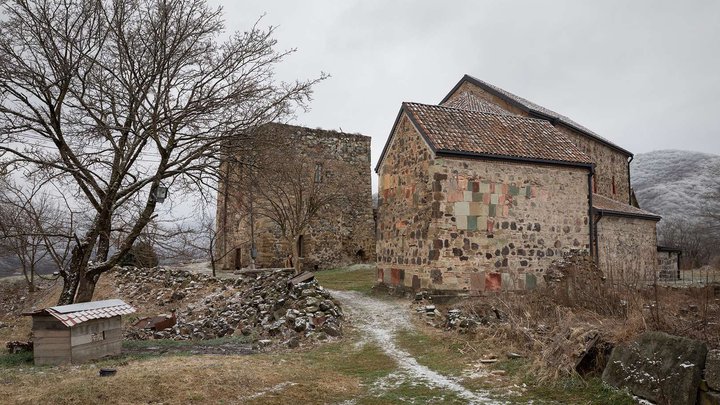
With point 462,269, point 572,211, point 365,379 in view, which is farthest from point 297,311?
point 572,211

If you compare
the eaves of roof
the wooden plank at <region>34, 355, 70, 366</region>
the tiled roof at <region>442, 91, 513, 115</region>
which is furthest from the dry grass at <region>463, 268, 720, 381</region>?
the tiled roof at <region>442, 91, 513, 115</region>

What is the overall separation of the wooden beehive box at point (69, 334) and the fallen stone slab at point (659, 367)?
8.67m

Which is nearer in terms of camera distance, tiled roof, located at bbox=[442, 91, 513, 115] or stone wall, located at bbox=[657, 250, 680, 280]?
tiled roof, located at bbox=[442, 91, 513, 115]

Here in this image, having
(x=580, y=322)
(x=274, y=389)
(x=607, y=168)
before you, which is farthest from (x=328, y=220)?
(x=274, y=389)

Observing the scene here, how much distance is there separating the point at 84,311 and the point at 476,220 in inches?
400

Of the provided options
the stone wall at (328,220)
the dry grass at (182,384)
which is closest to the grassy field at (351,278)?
the stone wall at (328,220)

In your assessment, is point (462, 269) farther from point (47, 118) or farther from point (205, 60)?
point (47, 118)

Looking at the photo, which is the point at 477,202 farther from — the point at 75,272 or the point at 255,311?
the point at 75,272

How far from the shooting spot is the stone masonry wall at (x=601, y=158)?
23.3m

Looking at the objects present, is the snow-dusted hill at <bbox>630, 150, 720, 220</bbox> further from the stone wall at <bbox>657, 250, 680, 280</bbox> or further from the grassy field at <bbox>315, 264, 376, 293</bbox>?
the grassy field at <bbox>315, 264, 376, 293</bbox>

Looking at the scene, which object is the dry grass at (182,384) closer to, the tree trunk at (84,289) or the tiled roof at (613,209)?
the tree trunk at (84,289)

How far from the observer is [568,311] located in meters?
9.48

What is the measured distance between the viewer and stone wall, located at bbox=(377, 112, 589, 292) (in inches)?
565

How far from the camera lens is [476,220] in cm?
1461
